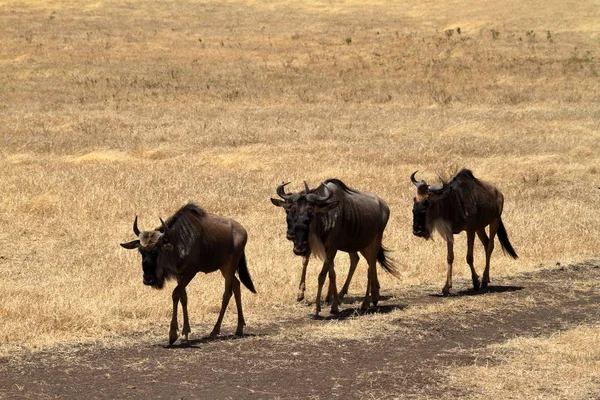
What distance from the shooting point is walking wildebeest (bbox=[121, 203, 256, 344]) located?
10367mm

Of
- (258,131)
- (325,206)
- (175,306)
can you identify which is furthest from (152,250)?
(258,131)

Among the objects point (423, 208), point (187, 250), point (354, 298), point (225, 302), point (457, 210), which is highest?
point (187, 250)

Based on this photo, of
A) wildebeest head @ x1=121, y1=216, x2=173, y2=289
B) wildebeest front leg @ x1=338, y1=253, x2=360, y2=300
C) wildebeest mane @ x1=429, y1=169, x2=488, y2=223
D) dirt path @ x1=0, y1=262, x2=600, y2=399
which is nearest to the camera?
dirt path @ x1=0, y1=262, x2=600, y2=399

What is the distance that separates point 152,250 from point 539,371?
4.15 m

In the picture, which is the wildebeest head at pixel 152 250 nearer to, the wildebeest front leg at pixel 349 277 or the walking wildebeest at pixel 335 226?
the walking wildebeest at pixel 335 226

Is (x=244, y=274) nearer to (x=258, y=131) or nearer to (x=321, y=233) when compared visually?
(x=321, y=233)

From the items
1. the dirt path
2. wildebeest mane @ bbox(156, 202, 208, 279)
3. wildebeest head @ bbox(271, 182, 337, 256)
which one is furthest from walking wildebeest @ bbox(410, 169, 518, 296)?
wildebeest mane @ bbox(156, 202, 208, 279)

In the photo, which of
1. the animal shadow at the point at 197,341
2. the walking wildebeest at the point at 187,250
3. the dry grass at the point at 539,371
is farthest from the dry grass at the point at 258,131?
the dry grass at the point at 539,371

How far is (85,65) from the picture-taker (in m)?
43.4

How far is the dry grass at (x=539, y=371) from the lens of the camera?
9.12m

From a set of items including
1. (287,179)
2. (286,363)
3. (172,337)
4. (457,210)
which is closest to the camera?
(286,363)

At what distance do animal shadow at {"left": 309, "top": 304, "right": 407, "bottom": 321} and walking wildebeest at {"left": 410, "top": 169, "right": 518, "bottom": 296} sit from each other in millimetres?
1060

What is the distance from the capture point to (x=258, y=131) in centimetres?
2903

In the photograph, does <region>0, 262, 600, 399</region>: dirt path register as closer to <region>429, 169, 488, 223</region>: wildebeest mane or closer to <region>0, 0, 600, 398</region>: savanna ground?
<region>0, 0, 600, 398</region>: savanna ground
